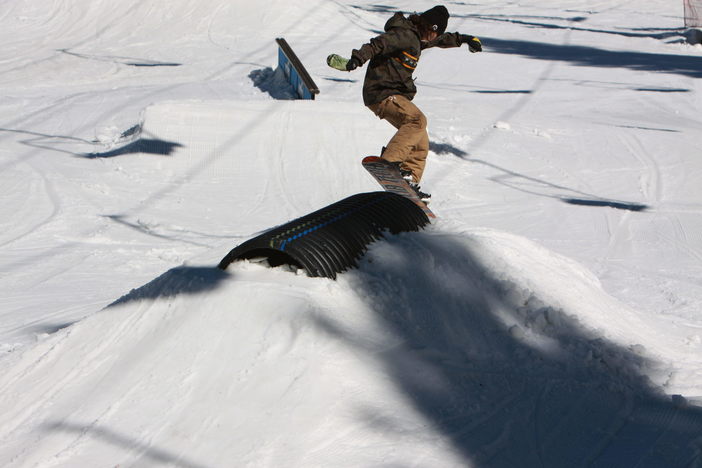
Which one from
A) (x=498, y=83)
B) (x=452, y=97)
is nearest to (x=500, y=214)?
(x=452, y=97)

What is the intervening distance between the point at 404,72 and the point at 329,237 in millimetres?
2732

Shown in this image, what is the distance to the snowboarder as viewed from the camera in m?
6.89

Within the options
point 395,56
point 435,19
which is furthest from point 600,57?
point 395,56

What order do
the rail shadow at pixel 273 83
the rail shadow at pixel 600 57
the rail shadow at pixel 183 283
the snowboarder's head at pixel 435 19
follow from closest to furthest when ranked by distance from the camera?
1. the rail shadow at pixel 183 283
2. the snowboarder's head at pixel 435 19
3. the rail shadow at pixel 273 83
4. the rail shadow at pixel 600 57

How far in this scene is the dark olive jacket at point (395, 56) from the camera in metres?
6.81

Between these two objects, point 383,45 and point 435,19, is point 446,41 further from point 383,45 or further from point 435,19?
point 383,45

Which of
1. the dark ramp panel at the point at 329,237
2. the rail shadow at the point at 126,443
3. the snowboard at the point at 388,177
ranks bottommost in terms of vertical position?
the rail shadow at the point at 126,443

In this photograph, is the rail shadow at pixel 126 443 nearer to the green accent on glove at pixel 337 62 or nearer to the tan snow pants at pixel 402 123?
the green accent on glove at pixel 337 62

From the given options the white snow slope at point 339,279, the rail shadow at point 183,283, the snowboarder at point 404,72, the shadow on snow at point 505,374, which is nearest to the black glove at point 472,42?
the snowboarder at point 404,72

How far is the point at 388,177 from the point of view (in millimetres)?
7141

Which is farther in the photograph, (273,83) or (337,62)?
(273,83)

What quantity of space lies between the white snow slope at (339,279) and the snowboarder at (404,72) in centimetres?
141

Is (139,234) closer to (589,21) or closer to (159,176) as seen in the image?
(159,176)

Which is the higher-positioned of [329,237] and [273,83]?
[329,237]
